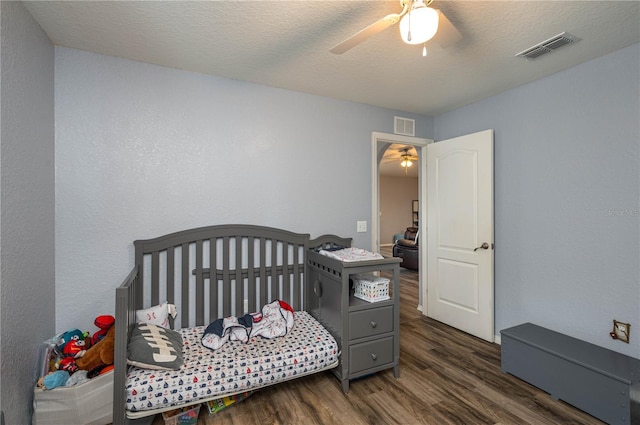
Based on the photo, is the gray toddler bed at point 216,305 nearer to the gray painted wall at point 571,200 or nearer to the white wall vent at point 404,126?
the white wall vent at point 404,126

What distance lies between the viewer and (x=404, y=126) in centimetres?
340

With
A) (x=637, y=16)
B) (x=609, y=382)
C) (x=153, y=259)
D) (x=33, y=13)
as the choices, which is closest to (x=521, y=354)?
(x=609, y=382)

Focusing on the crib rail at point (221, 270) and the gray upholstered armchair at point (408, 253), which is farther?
the gray upholstered armchair at point (408, 253)

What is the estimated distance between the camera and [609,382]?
178 centimetres

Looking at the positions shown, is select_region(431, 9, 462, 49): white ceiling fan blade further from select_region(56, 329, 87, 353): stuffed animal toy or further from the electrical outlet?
select_region(56, 329, 87, 353): stuffed animal toy

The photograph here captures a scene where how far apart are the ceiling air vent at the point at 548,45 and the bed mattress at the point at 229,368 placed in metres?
2.49

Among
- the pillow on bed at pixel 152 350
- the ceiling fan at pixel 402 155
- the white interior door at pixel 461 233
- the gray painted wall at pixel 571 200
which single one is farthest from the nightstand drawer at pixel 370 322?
the ceiling fan at pixel 402 155

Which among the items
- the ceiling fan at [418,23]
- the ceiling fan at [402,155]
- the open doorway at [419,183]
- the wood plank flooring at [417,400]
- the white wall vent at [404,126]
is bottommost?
the wood plank flooring at [417,400]

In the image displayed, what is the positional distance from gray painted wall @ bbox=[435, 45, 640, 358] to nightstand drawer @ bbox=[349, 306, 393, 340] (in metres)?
1.38

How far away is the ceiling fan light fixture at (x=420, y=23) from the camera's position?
4.17ft

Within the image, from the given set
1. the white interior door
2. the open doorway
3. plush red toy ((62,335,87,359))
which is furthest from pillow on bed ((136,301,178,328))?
the white interior door

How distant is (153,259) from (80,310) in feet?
1.83

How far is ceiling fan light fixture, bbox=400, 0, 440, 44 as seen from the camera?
127cm

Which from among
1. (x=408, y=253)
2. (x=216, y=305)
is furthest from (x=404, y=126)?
(x=408, y=253)
